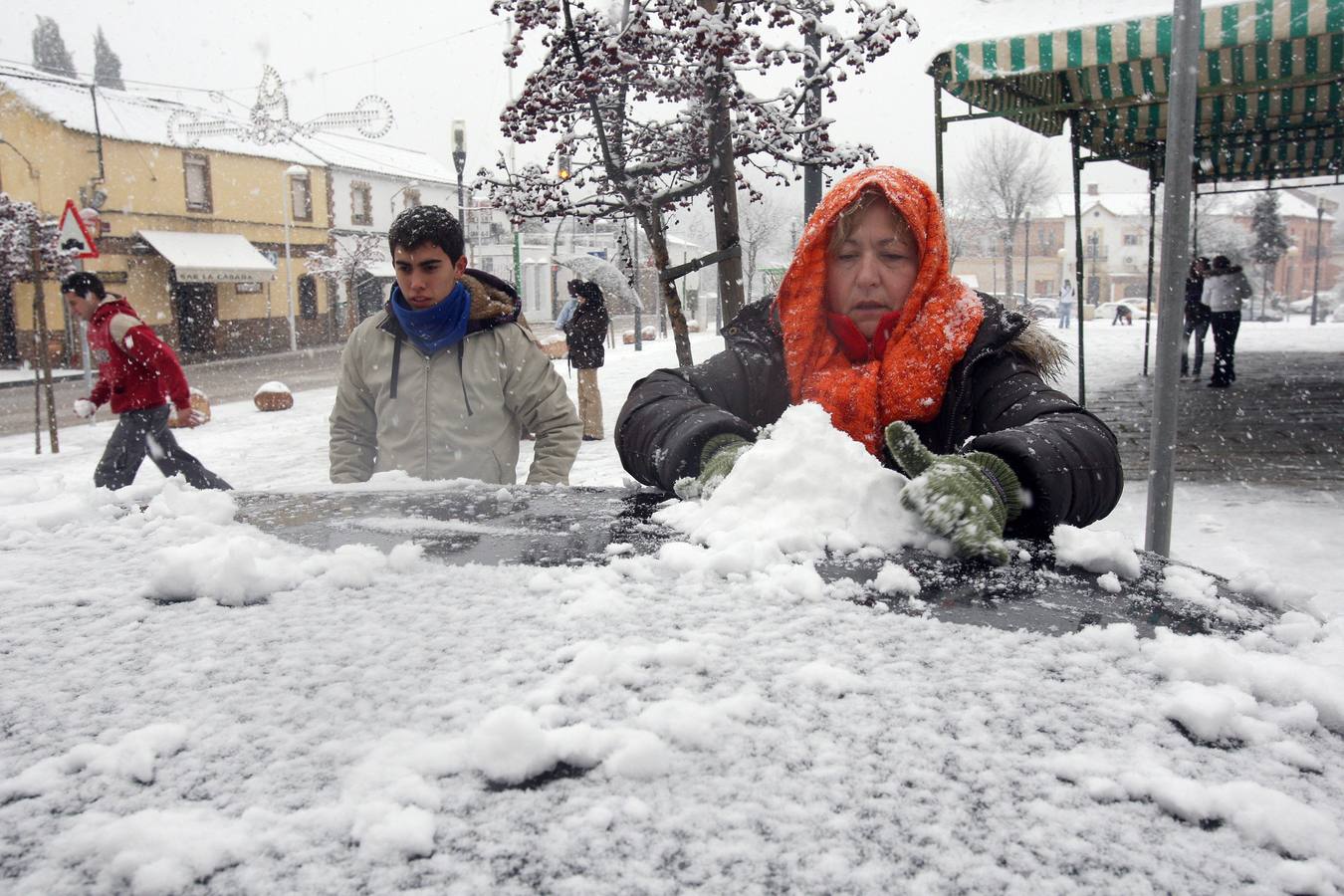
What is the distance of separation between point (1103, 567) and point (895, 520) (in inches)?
11.5

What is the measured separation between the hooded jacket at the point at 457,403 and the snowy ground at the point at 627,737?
1.84 metres

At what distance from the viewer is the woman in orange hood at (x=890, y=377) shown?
60.2 inches

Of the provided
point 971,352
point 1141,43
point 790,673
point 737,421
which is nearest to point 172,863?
point 790,673

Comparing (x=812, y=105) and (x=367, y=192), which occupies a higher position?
(x=367, y=192)

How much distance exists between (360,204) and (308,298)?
473 centimetres

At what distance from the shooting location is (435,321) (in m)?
3.05

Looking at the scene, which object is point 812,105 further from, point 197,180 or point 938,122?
point 197,180

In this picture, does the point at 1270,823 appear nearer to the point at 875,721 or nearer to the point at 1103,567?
the point at 875,721

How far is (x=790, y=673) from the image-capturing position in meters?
0.83

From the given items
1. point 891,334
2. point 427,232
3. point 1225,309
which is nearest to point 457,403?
point 427,232

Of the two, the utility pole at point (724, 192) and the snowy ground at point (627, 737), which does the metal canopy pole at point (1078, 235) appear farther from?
the snowy ground at point (627, 737)

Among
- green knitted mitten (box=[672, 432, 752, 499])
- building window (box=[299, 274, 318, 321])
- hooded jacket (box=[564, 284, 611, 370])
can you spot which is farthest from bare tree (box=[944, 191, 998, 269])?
green knitted mitten (box=[672, 432, 752, 499])

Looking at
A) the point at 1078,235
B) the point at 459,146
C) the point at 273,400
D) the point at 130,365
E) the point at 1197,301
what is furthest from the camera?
the point at 459,146

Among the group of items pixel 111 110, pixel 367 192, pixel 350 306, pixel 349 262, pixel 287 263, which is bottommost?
pixel 350 306
